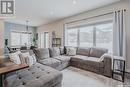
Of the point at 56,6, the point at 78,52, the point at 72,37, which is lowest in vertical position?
the point at 78,52

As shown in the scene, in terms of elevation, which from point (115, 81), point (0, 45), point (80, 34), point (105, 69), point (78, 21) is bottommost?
point (115, 81)

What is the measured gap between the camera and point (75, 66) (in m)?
3.90

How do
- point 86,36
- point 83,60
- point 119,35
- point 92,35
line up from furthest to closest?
1. point 86,36
2. point 92,35
3. point 83,60
4. point 119,35

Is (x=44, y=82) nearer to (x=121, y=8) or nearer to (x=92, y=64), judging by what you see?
(x=92, y=64)

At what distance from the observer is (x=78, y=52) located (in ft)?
15.1

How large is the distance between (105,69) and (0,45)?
511 centimetres

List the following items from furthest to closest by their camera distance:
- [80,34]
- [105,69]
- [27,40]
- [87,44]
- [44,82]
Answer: [27,40] < [80,34] < [87,44] < [105,69] < [44,82]

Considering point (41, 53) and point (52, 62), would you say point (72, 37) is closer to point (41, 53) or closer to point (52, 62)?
point (41, 53)

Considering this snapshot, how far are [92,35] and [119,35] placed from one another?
4.73 feet

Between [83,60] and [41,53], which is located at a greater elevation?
[41,53]

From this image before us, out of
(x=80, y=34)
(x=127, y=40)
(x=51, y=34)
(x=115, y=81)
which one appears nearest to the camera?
(x=115, y=81)

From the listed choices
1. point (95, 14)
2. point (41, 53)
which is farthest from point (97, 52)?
point (41, 53)

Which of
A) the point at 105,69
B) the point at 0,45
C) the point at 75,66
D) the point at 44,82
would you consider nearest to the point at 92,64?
the point at 105,69

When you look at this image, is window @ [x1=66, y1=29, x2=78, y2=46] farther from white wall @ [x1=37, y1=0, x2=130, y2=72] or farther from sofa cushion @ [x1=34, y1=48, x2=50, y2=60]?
sofa cushion @ [x1=34, y1=48, x2=50, y2=60]
